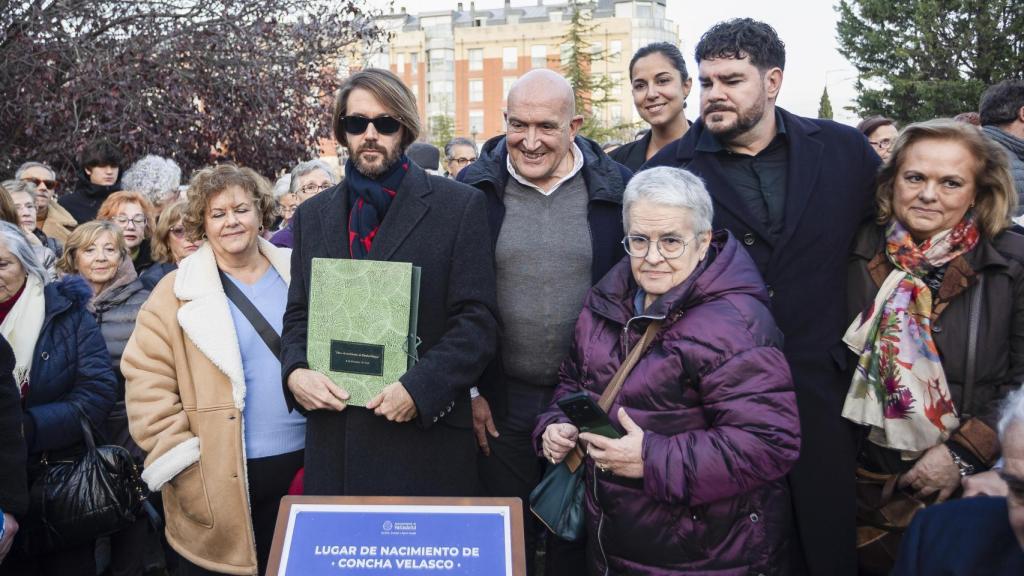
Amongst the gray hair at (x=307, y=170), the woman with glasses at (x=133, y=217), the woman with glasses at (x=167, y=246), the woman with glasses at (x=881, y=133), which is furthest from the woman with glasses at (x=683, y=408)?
the woman with glasses at (x=881, y=133)

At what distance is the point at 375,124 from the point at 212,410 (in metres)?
1.36

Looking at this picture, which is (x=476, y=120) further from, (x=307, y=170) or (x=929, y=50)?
(x=307, y=170)

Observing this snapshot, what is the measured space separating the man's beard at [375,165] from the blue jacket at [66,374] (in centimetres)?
177

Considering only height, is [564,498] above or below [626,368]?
below

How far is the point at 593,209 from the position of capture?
343 cm

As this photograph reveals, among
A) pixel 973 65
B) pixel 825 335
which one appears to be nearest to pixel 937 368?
pixel 825 335

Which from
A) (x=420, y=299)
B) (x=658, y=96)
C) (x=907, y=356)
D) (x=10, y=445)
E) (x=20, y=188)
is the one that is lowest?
(x=10, y=445)

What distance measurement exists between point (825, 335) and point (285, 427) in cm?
229

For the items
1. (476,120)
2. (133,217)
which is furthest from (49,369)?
(476,120)

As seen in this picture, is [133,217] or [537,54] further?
[537,54]

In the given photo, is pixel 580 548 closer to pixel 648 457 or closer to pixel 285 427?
pixel 648 457

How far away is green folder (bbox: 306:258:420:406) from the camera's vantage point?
9.20 ft

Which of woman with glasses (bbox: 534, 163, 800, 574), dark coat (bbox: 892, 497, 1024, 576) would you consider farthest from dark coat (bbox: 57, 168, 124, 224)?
dark coat (bbox: 892, 497, 1024, 576)

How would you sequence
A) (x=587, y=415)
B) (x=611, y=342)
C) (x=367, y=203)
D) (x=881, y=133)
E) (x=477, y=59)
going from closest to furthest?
(x=587, y=415) < (x=611, y=342) < (x=367, y=203) < (x=881, y=133) < (x=477, y=59)
